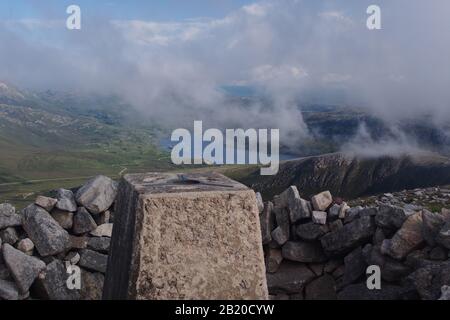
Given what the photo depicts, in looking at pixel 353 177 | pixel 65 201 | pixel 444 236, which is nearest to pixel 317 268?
pixel 444 236

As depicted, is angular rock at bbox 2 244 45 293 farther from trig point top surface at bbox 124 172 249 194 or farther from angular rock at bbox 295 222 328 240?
angular rock at bbox 295 222 328 240

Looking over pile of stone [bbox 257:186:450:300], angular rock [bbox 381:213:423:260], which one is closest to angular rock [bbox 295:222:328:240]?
pile of stone [bbox 257:186:450:300]

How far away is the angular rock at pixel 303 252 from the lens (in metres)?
12.7

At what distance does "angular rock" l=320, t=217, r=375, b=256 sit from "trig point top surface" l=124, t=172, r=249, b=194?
16.4ft

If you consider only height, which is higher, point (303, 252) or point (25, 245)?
point (25, 245)

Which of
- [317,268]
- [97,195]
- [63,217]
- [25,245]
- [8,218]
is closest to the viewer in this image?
[25,245]

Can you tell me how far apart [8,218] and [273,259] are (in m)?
6.29

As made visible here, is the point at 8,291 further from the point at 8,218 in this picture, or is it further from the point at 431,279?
the point at 431,279

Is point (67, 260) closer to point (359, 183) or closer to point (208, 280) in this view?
point (208, 280)

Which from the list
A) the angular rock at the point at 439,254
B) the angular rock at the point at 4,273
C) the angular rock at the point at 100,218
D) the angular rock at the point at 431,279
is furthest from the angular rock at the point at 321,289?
the angular rock at the point at 4,273

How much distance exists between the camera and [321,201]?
13.0m

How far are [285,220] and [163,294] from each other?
23.4 ft
